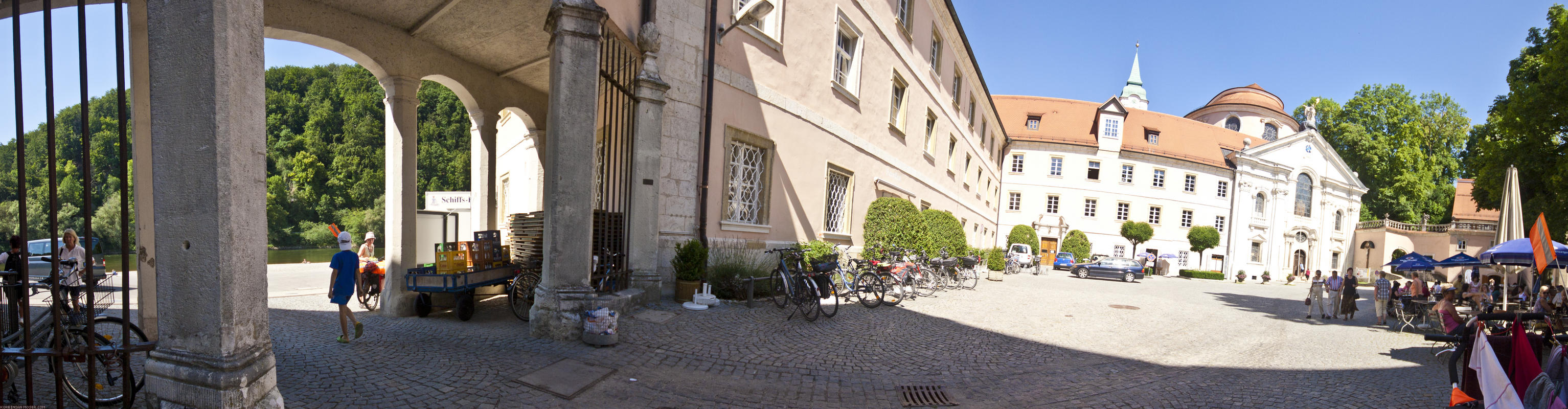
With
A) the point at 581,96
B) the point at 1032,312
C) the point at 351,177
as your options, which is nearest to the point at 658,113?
the point at 581,96

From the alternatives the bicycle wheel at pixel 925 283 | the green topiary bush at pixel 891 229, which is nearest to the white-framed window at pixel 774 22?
the green topiary bush at pixel 891 229

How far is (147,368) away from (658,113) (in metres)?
5.45

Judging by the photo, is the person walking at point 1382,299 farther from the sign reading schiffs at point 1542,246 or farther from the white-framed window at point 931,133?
the white-framed window at point 931,133

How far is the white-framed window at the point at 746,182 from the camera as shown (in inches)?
398

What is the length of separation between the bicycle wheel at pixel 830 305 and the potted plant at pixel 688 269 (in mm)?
1642

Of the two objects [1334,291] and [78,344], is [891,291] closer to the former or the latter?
[78,344]

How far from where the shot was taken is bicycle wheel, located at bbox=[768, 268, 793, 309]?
8461mm

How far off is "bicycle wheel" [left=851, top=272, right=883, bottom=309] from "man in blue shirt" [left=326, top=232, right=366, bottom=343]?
20.5 feet

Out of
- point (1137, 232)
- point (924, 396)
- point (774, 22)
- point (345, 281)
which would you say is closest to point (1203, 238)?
point (1137, 232)

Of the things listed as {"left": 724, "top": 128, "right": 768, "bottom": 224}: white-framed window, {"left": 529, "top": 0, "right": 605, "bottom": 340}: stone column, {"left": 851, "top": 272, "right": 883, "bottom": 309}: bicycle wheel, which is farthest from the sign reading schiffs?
{"left": 529, "top": 0, "right": 605, "bottom": 340}: stone column

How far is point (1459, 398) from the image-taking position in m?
5.13

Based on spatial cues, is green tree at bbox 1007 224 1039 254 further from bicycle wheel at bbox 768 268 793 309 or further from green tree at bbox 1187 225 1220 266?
bicycle wheel at bbox 768 268 793 309

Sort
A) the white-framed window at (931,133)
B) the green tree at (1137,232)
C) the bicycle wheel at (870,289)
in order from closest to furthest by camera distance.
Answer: the bicycle wheel at (870,289)
the white-framed window at (931,133)
the green tree at (1137,232)

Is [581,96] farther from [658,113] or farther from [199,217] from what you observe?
[199,217]
